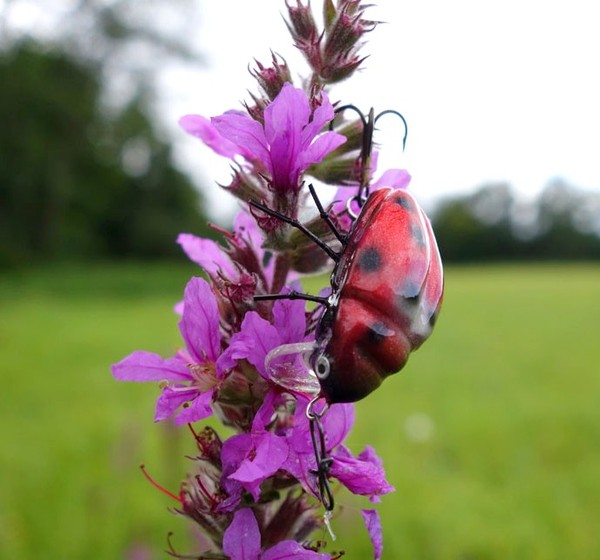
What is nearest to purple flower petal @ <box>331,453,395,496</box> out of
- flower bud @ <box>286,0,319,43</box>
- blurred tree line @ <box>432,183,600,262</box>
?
flower bud @ <box>286,0,319,43</box>

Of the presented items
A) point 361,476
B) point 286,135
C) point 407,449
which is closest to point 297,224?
point 286,135

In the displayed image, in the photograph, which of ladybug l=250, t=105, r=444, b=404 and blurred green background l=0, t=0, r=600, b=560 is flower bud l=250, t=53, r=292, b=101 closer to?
ladybug l=250, t=105, r=444, b=404

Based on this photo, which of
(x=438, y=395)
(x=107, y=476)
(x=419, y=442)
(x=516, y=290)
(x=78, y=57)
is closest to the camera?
(x=107, y=476)

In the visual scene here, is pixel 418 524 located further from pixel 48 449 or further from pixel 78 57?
pixel 78 57

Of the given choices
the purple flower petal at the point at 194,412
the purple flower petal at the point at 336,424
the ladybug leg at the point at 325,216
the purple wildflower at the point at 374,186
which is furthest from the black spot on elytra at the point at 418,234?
the purple flower petal at the point at 194,412

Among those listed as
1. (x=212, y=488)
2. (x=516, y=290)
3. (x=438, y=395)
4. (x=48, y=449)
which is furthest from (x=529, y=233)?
(x=212, y=488)

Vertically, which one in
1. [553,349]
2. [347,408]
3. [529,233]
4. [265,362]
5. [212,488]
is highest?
[265,362]

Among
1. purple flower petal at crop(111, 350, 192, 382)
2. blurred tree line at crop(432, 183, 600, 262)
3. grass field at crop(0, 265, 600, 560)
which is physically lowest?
blurred tree line at crop(432, 183, 600, 262)
